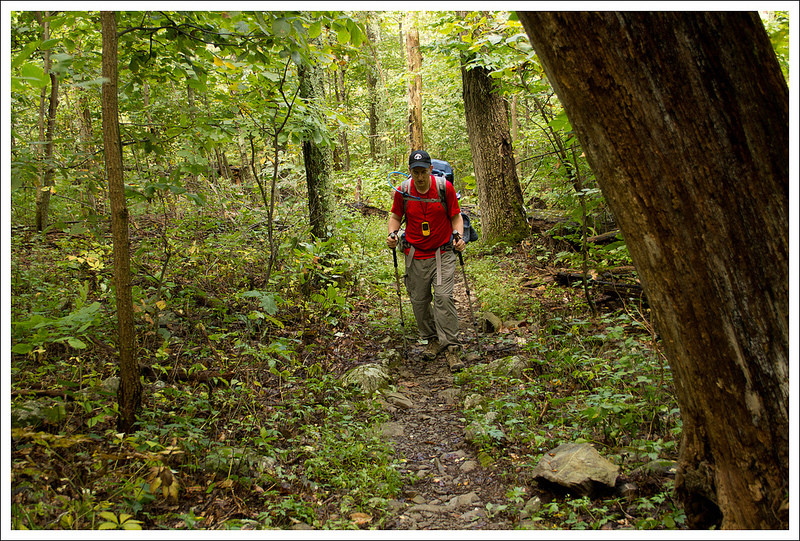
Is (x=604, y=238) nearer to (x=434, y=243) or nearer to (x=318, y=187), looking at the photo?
(x=434, y=243)

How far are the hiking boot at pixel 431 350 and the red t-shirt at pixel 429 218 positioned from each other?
1.19 meters

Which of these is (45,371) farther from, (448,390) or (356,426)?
(448,390)

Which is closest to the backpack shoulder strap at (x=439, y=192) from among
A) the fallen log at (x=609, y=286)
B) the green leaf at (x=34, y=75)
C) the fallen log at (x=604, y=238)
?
the fallen log at (x=609, y=286)

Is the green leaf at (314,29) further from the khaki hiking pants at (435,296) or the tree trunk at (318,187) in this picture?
the tree trunk at (318,187)

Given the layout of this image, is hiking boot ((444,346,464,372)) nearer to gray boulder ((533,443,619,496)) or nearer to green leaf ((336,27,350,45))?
gray boulder ((533,443,619,496))

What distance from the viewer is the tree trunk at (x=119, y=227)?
314cm

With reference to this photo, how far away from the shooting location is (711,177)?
1.82 meters

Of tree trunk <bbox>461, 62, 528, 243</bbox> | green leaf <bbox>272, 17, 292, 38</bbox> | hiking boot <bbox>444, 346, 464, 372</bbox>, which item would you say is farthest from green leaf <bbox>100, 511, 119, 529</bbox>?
tree trunk <bbox>461, 62, 528, 243</bbox>

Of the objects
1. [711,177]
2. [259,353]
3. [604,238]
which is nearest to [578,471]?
[711,177]

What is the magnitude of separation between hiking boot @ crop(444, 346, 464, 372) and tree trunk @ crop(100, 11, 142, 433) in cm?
346

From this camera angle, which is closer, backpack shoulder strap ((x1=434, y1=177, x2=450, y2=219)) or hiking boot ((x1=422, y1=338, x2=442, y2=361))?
backpack shoulder strap ((x1=434, y1=177, x2=450, y2=219))

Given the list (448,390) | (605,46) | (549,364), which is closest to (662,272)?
(605,46)

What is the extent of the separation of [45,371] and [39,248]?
174 inches

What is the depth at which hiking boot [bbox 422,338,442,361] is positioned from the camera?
623 centimetres
